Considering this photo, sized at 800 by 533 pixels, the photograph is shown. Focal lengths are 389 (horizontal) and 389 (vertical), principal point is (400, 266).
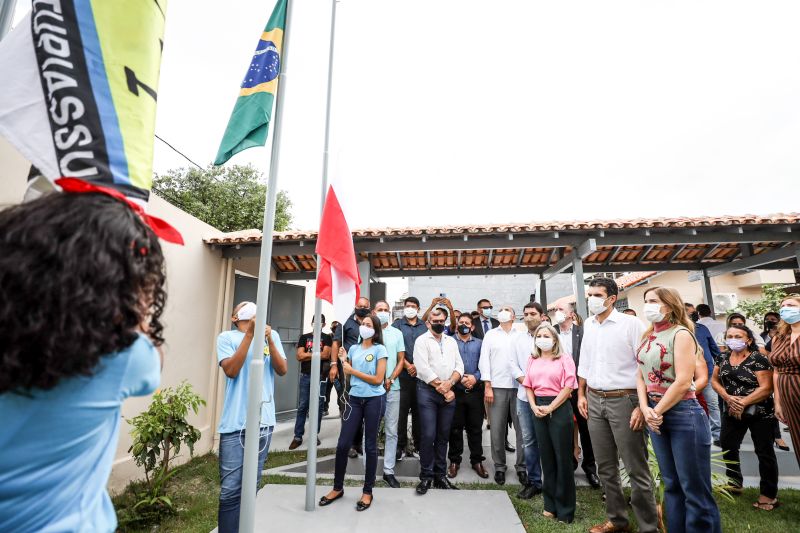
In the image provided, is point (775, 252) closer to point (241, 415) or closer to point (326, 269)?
point (326, 269)

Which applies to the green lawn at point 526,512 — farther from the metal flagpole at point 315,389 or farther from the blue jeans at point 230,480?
the blue jeans at point 230,480

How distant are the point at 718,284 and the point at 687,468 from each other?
14890 millimetres

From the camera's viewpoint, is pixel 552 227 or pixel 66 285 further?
pixel 552 227

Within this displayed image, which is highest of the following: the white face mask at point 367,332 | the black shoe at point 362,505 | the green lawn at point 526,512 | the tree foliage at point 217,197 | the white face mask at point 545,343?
the tree foliage at point 217,197

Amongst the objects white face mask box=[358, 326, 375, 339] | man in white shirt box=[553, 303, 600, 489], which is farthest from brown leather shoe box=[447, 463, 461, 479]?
white face mask box=[358, 326, 375, 339]

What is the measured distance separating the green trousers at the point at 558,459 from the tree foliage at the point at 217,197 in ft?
51.6

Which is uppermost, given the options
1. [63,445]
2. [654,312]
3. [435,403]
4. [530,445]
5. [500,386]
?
[654,312]

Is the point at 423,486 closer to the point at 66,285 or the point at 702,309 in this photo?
the point at 66,285

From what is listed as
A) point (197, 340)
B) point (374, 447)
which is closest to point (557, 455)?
point (374, 447)

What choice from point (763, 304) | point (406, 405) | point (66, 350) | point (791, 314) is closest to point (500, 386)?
point (406, 405)

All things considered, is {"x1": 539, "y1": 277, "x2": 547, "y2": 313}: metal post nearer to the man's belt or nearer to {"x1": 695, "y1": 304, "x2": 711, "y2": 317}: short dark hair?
{"x1": 695, "y1": 304, "x2": 711, "y2": 317}: short dark hair

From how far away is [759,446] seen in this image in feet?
13.3

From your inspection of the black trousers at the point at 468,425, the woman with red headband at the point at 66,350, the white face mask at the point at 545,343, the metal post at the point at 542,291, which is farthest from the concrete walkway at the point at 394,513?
the metal post at the point at 542,291

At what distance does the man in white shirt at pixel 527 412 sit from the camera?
4453mm
